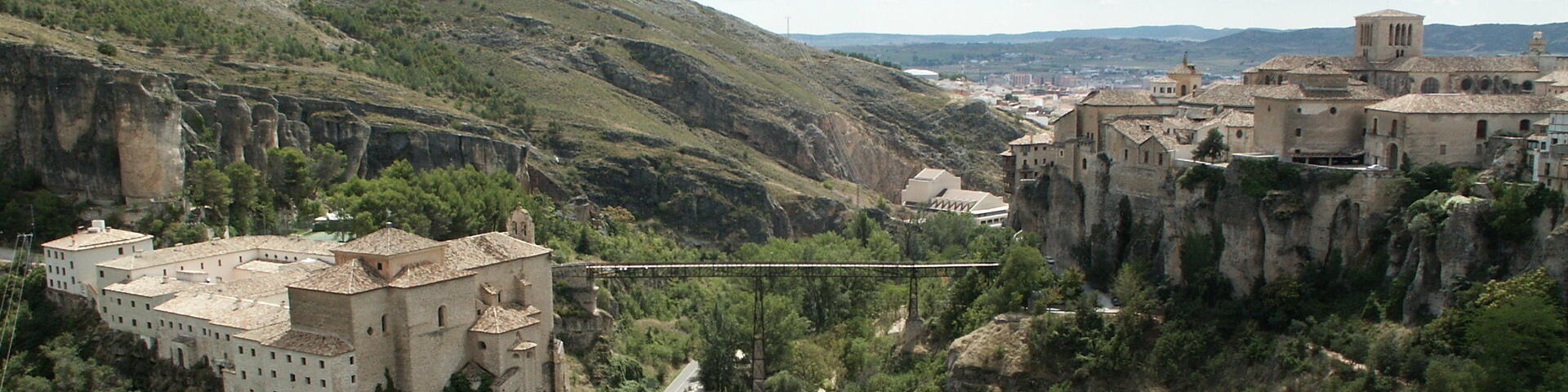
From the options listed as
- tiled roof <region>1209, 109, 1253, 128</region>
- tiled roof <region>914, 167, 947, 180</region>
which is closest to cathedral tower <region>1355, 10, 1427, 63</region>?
tiled roof <region>1209, 109, 1253, 128</region>

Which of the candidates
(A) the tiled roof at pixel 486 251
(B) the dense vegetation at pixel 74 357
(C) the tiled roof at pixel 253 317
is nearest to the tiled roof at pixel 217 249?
(B) the dense vegetation at pixel 74 357

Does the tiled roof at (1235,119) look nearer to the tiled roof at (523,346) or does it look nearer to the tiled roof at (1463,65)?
the tiled roof at (1463,65)

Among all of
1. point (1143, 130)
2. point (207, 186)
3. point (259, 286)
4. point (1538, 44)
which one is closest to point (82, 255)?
point (259, 286)

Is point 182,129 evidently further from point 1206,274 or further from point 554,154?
point 1206,274

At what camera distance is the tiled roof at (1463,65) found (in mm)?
66125

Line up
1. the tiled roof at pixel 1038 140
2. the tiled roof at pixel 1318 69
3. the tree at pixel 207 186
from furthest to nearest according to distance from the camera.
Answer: the tiled roof at pixel 1038 140 < the tree at pixel 207 186 < the tiled roof at pixel 1318 69

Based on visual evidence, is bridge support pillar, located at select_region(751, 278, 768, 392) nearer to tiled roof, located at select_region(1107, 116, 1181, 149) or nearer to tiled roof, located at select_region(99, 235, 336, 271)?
tiled roof, located at select_region(1107, 116, 1181, 149)

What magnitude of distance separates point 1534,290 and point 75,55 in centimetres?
5586

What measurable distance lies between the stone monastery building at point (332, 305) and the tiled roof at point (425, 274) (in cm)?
5

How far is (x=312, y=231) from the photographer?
6981 centimetres

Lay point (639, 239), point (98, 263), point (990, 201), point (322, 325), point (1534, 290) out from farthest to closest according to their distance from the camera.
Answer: point (990, 201) < point (639, 239) < point (98, 263) < point (322, 325) < point (1534, 290)

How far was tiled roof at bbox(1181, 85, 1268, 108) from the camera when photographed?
65.8 m

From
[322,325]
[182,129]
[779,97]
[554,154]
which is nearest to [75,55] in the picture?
[182,129]

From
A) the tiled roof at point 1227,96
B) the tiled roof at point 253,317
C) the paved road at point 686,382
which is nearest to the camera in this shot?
the tiled roof at point 253,317
